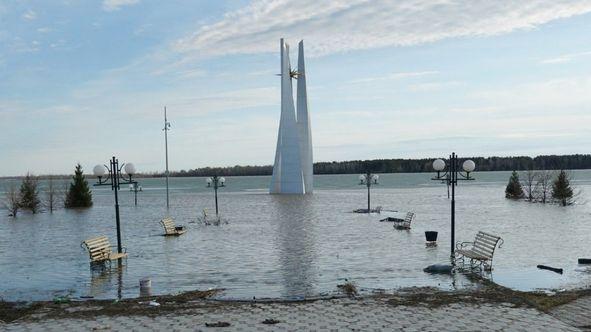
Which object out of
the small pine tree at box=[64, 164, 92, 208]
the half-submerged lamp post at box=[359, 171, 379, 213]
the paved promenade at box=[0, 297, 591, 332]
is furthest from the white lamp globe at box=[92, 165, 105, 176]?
the small pine tree at box=[64, 164, 92, 208]

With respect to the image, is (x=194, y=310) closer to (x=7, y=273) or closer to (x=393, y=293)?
(x=393, y=293)

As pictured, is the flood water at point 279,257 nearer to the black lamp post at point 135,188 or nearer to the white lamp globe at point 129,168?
the white lamp globe at point 129,168

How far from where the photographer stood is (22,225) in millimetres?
28406

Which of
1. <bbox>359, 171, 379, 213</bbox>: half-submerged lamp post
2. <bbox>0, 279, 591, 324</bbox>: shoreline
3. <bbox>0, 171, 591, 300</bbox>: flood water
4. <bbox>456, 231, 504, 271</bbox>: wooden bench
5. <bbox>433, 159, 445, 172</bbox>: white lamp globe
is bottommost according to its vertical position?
<bbox>0, 171, 591, 300</bbox>: flood water

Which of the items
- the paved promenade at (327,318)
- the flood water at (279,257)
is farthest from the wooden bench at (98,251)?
the paved promenade at (327,318)

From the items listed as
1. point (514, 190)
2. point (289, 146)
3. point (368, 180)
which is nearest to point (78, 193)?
point (289, 146)

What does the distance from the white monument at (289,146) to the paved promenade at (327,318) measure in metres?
43.4

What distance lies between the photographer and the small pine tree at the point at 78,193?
44594 mm

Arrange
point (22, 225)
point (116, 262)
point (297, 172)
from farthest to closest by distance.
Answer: point (297, 172), point (22, 225), point (116, 262)

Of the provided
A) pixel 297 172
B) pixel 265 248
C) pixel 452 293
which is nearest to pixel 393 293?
pixel 452 293

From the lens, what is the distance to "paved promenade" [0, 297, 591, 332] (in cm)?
782

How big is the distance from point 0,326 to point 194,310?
278 cm

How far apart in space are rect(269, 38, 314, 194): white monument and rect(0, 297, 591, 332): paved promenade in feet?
142

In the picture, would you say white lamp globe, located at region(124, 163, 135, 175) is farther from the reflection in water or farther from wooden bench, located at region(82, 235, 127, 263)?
the reflection in water
